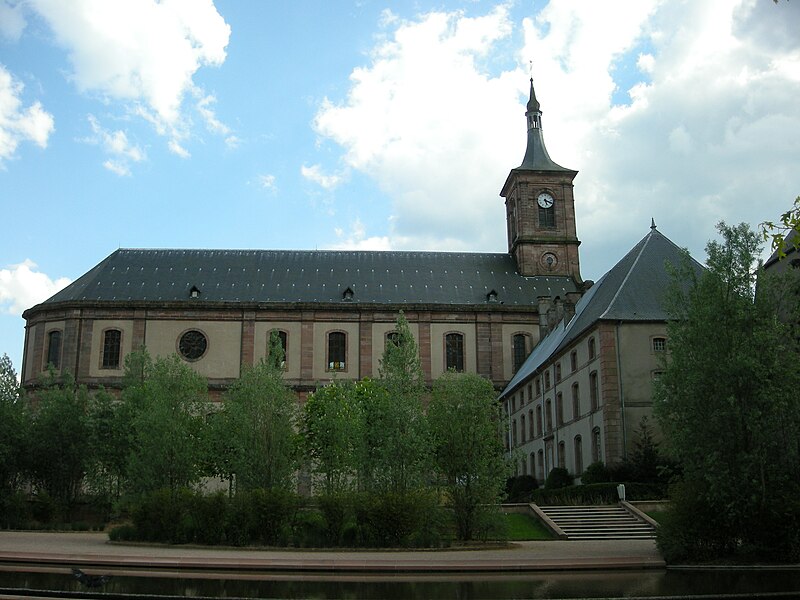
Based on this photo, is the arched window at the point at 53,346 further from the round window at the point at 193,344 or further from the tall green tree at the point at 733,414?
the tall green tree at the point at 733,414

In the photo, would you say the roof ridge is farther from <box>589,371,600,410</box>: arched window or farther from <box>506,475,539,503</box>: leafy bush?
<box>506,475,539,503</box>: leafy bush

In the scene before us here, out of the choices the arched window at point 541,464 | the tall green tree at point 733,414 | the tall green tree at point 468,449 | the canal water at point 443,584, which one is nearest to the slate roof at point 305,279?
the arched window at point 541,464

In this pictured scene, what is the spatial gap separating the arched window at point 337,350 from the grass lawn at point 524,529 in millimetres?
25065

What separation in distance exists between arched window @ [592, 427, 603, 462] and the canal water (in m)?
18.7

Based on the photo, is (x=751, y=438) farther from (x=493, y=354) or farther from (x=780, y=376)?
(x=493, y=354)

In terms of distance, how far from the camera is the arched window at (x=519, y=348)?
5553cm

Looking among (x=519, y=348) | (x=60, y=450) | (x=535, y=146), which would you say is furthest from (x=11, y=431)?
(x=535, y=146)

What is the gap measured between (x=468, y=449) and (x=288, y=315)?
99.9 feet

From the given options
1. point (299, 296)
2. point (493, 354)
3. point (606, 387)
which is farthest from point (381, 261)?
point (606, 387)

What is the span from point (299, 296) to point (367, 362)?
21.6ft

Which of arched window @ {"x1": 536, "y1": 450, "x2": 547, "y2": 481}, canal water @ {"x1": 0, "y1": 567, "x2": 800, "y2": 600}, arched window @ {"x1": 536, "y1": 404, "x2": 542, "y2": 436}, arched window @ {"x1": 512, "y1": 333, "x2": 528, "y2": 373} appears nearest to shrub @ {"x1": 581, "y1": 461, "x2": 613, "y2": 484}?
arched window @ {"x1": 536, "y1": 450, "x2": 547, "y2": 481}

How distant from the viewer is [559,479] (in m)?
39.7

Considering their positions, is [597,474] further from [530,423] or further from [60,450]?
[60,450]

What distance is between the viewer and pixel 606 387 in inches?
1404
